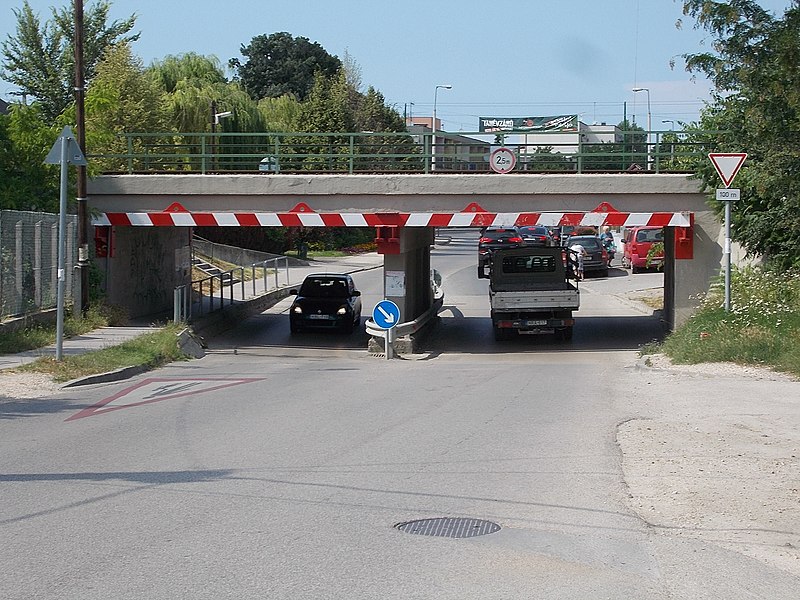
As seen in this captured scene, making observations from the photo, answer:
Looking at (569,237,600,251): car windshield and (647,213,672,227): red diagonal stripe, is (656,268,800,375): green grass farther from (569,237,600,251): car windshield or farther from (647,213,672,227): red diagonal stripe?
(569,237,600,251): car windshield

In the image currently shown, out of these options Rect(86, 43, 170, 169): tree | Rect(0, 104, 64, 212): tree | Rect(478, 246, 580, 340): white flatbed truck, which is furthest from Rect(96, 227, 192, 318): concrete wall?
Rect(478, 246, 580, 340): white flatbed truck

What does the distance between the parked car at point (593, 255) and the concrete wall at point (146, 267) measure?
22288 millimetres

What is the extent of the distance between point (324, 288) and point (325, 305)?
3.30ft

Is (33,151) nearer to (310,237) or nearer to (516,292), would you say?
(516,292)

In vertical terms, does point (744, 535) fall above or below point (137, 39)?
below

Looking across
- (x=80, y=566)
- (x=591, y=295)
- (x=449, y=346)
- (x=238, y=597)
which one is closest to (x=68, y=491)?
(x=80, y=566)

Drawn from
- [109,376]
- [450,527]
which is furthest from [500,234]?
[450,527]

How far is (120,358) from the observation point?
59.0ft

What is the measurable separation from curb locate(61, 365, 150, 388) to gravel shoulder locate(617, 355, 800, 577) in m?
8.14

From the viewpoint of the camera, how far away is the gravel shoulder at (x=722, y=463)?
7.30 m

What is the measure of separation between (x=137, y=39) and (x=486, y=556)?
53677mm

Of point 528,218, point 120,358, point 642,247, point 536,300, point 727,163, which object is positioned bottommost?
point 120,358

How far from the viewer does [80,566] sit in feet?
20.4

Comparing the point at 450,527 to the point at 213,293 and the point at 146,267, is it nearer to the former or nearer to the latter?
the point at 146,267
